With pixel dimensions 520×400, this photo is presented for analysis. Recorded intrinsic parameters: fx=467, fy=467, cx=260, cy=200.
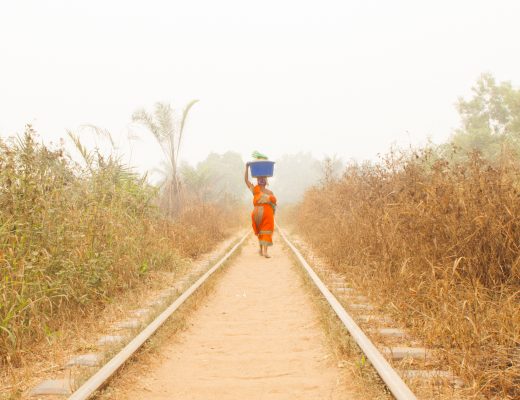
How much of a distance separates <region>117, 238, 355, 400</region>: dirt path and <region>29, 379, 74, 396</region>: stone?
0.40m

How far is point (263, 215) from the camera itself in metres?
11.1

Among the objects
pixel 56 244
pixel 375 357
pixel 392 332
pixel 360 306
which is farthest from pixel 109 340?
pixel 360 306

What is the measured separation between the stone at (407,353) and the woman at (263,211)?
24.2ft

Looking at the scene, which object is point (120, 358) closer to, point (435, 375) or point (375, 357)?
point (375, 357)

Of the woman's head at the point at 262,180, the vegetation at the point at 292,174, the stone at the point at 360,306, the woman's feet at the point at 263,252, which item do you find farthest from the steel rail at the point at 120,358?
the vegetation at the point at 292,174

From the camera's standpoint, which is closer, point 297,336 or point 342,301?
point 297,336

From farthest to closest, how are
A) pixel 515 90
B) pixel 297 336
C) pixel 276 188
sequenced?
pixel 276 188 → pixel 515 90 → pixel 297 336

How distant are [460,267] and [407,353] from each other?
1.62 meters

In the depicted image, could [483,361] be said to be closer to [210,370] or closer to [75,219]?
[210,370]

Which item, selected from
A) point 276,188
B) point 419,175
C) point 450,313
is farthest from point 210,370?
point 276,188

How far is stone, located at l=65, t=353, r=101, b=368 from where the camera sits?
374 centimetres

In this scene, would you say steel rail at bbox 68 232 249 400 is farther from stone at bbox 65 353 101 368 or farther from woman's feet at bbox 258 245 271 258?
woman's feet at bbox 258 245 271 258

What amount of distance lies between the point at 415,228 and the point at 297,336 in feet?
→ 6.41

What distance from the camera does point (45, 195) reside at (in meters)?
5.61
